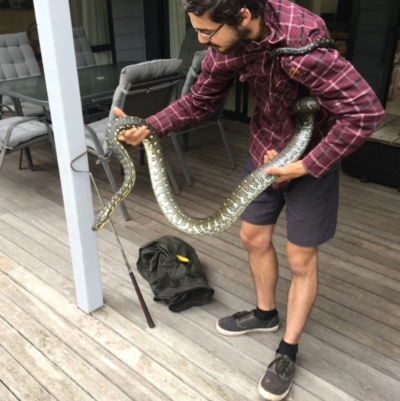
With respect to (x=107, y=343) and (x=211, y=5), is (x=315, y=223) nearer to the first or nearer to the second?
(x=211, y=5)

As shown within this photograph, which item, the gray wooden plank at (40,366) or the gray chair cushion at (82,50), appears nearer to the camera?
the gray wooden plank at (40,366)

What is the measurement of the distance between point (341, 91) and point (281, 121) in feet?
1.05

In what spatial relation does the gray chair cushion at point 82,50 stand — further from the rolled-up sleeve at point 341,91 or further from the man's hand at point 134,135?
the rolled-up sleeve at point 341,91

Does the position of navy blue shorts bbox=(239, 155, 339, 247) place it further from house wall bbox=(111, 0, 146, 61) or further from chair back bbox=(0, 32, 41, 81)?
house wall bbox=(111, 0, 146, 61)

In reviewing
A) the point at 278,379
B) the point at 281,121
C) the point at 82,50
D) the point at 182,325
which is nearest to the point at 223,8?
the point at 281,121

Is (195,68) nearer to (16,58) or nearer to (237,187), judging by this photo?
(237,187)

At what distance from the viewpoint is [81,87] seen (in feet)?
12.9

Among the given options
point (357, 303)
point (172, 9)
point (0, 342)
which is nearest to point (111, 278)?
point (0, 342)

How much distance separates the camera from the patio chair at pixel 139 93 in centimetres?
301

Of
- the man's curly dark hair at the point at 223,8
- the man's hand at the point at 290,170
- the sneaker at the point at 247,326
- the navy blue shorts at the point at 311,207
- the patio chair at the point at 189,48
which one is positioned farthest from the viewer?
the patio chair at the point at 189,48

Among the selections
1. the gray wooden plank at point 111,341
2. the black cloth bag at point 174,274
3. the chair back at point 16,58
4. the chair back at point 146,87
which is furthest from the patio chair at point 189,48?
the gray wooden plank at point 111,341

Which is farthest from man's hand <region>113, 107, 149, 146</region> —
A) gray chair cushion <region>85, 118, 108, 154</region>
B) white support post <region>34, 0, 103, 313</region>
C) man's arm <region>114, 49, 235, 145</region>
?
gray chair cushion <region>85, 118, 108, 154</region>

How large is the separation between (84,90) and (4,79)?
1281mm

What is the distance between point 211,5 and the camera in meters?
1.21
